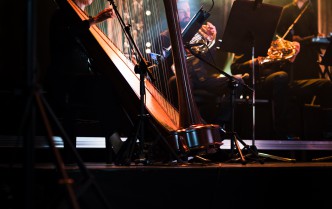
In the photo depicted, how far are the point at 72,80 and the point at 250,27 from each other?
1.66 metres

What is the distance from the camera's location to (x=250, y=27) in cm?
372

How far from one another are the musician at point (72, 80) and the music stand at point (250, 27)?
4.25 ft

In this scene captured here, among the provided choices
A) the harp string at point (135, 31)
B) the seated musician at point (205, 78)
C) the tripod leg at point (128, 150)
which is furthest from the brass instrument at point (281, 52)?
the tripod leg at point (128, 150)

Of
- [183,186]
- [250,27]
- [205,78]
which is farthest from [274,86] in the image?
[183,186]

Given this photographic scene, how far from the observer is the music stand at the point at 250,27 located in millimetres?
3631

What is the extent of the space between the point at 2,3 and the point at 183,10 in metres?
2.46

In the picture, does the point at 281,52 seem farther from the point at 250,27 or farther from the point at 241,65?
the point at 250,27

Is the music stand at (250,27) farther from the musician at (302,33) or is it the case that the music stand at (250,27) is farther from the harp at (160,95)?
the musician at (302,33)

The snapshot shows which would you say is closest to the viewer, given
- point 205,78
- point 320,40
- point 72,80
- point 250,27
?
point 72,80

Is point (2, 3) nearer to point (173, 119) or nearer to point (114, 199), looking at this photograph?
point (173, 119)

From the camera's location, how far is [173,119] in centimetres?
296

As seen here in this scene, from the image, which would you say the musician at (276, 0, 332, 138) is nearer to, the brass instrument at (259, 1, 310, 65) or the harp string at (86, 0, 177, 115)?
the brass instrument at (259, 1, 310, 65)

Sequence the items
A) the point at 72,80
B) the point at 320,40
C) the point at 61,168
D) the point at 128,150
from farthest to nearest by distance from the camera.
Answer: the point at 320,40 < the point at 72,80 < the point at 128,150 < the point at 61,168

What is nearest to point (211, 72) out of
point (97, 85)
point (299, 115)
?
point (299, 115)
